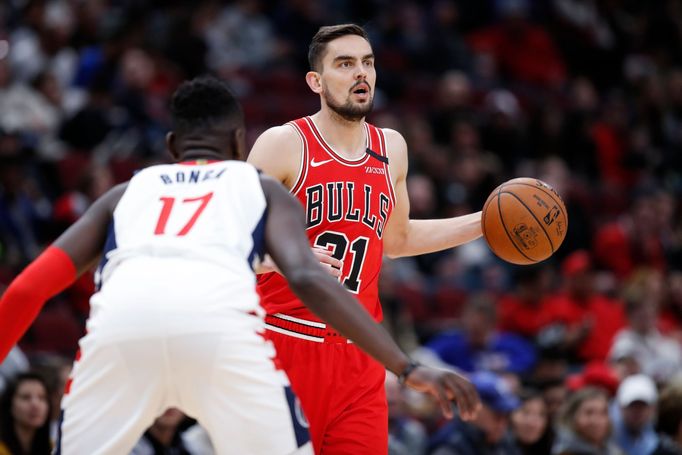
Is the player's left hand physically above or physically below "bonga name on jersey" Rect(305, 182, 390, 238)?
below

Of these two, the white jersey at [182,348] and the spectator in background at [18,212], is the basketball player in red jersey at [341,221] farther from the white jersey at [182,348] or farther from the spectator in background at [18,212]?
the spectator in background at [18,212]

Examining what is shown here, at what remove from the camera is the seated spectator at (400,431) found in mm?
9094

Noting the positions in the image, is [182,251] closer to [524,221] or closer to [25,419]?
[524,221]

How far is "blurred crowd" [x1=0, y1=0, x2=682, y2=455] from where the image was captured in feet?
30.4

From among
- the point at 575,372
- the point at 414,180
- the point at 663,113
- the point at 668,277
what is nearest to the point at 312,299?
the point at 575,372

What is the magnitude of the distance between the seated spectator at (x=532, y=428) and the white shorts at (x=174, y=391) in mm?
5108

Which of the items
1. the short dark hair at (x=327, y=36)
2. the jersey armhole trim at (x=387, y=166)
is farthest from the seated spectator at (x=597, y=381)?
the short dark hair at (x=327, y=36)

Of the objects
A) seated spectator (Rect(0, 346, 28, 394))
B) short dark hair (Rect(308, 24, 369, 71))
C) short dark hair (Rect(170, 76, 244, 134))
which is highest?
short dark hair (Rect(308, 24, 369, 71))

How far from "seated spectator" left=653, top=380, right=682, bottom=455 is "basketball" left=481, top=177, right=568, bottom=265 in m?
2.40

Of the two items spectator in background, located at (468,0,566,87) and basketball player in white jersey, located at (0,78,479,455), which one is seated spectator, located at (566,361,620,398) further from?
spectator in background, located at (468,0,566,87)

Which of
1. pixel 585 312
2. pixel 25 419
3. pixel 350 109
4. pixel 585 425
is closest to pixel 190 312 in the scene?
pixel 350 109

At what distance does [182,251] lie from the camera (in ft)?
14.0

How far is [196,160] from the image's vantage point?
4.56 metres

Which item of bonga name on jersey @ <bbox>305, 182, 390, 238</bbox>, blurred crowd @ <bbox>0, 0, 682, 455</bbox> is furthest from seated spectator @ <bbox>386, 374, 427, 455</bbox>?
bonga name on jersey @ <bbox>305, 182, 390, 238</bbox>
